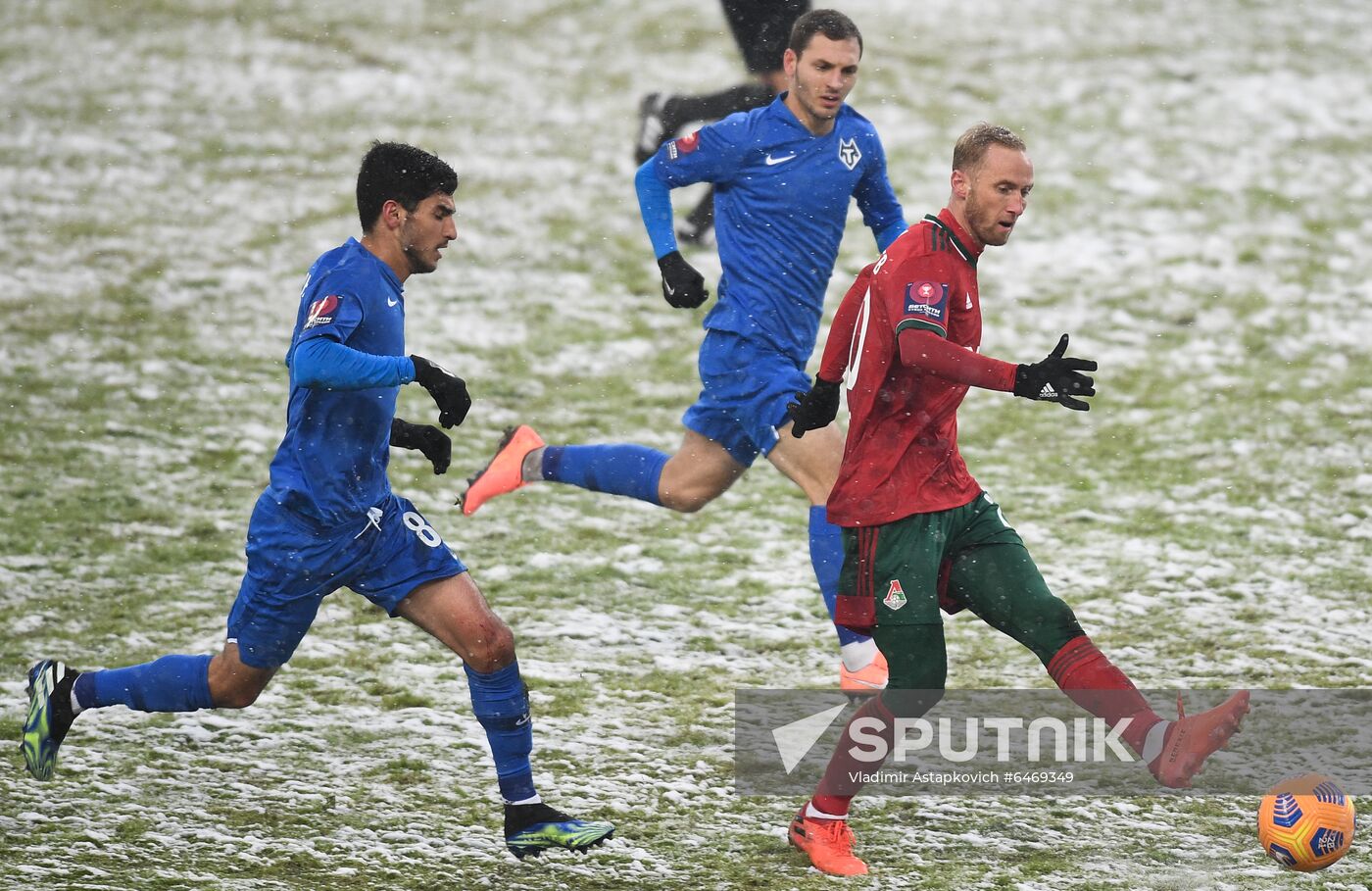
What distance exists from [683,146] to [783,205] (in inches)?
18.5

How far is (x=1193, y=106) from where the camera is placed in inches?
520

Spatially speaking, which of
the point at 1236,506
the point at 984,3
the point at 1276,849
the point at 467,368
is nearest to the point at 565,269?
the point at 467,368

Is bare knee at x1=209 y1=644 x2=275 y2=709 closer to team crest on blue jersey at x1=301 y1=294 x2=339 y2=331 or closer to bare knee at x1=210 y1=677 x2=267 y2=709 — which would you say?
bare knee at x1=210 y1=677 x2=267 y2=709

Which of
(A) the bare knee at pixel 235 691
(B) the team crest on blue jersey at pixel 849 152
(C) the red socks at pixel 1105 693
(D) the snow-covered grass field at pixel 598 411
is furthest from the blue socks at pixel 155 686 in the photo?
(B) the team crest on blue jersey at pixel 849 152

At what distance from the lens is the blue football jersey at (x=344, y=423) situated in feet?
14.6

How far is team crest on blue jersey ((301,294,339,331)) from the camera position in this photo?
4.31 meters

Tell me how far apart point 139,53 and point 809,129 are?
10686mm

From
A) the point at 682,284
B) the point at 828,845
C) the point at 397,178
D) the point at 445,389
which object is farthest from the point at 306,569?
the point at 682,284

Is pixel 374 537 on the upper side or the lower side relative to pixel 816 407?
lower

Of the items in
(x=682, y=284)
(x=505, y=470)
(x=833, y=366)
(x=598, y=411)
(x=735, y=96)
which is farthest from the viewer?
(x=735, y=96)

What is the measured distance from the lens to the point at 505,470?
270 inches

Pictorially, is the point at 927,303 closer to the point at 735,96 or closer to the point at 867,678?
the point at 867,678

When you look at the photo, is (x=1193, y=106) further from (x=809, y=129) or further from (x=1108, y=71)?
(x=809, y=129)

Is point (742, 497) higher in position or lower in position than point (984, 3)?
lower
